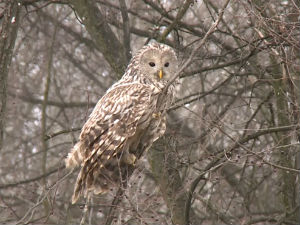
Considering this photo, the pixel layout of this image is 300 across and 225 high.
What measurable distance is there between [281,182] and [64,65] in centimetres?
506

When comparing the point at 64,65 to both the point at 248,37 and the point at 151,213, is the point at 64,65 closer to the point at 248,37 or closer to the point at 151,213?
the point at 248,37

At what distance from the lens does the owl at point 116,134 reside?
5594 millimetres

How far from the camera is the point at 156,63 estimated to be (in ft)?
20.6

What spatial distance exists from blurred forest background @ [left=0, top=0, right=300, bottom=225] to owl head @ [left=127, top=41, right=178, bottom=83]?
0.62ft

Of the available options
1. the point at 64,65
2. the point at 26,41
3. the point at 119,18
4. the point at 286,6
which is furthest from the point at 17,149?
the point at 286,6

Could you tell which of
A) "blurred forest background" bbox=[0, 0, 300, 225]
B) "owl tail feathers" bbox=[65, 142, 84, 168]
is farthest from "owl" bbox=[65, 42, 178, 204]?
"blurred forest background" bbox=[0, 0, 300, 225]

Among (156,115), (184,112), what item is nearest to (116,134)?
(156,115)

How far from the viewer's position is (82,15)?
6906 mm

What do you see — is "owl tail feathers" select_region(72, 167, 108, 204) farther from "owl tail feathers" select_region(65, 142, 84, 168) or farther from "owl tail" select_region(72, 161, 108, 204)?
"owl tail feathers" select_region(65, 142, 84, 168)

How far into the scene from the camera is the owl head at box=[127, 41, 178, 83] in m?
6.20

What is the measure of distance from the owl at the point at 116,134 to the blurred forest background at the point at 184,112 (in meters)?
0.20

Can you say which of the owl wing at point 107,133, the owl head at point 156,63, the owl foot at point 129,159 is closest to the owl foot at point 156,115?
the owl wing at point 107,133

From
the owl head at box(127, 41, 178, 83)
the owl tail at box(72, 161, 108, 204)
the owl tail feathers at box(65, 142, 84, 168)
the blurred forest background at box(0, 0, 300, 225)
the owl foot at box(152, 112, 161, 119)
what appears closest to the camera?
the blurred forest background at box(0, 0, 300, 225)

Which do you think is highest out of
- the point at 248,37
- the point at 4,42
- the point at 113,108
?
the point at 248,37
